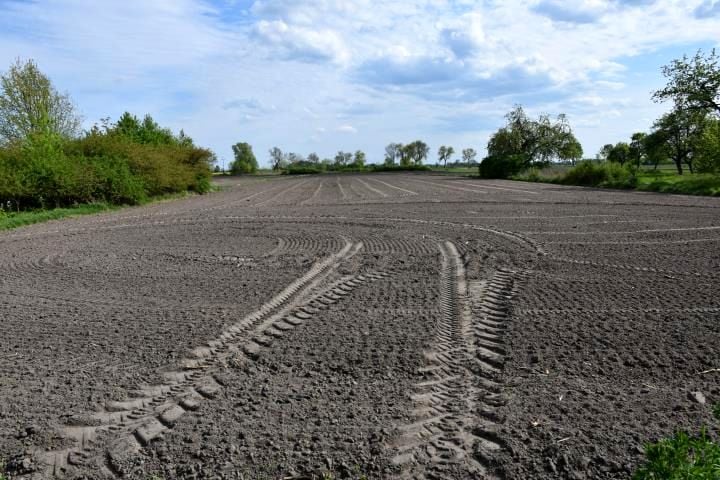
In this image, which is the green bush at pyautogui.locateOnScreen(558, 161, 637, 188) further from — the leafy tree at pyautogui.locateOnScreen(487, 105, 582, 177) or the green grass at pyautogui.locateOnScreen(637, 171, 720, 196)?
the leafy tree at pyautogui.locateOnScreen(487, 105, 582, 177)

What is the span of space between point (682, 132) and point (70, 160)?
54088 mm

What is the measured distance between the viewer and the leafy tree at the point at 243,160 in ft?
354

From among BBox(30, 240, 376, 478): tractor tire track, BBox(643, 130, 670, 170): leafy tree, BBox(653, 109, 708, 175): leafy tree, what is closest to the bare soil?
BBox(30, 240, 376, 478): tractor tire track

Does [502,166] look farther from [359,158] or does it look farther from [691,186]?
[359,158]

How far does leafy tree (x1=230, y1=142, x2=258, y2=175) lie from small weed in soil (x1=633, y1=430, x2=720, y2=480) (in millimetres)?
106011

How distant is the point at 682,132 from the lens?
2028 inches

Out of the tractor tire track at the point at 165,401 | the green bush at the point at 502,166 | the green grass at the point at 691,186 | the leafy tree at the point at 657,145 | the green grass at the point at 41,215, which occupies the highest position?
the leafy tree at the point at 657,145

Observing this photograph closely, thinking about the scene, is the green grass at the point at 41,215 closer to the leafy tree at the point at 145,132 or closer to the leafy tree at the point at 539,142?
the leafy tree at the point at 145,132

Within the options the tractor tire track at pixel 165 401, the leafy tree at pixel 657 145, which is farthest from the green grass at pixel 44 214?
the leafy tree at pixel 657 145

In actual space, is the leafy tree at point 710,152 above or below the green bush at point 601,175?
above

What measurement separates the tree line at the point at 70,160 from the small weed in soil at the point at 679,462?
23.3m

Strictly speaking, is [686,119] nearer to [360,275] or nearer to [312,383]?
[360,275]

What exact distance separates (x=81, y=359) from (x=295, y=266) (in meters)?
4.51

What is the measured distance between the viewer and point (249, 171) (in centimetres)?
10794
